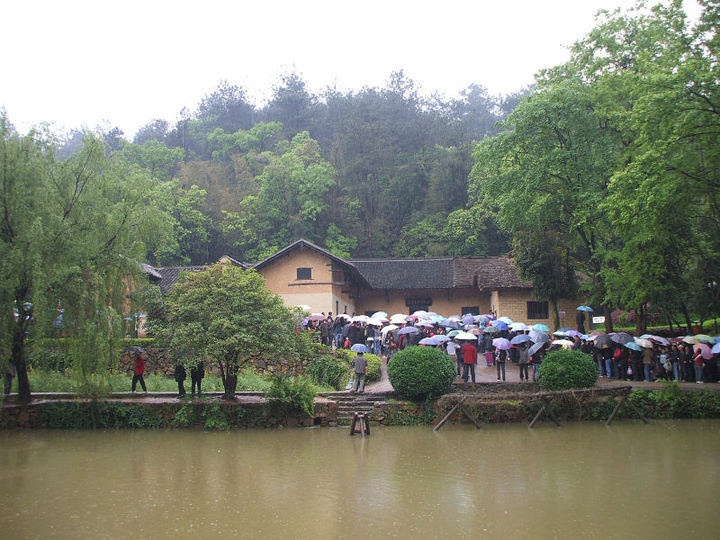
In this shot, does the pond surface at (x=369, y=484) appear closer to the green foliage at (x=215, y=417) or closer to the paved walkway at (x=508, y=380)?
the green foliage at (x=215, y=417)

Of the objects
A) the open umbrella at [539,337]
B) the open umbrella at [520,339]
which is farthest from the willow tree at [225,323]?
the open umbrella at [539,337]

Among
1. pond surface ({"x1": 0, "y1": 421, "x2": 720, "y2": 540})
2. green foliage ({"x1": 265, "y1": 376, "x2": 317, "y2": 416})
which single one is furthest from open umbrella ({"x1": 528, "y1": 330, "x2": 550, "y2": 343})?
green foliage ({"x1": 265, "y1": 376, "x2": 317, "y2": 416})

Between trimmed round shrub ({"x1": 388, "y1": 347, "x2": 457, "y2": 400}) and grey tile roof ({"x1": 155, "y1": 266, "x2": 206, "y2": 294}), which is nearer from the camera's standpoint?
trimmed round shrub ({"x1": 388, "y1": 347, "x2": 457, "y2": 400})

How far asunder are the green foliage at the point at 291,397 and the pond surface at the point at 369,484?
1.24 metres

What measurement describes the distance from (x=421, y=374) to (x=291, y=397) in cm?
403

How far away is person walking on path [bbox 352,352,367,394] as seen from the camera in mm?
21188

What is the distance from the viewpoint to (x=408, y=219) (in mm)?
56312

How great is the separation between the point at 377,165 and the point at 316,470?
47.9 metres

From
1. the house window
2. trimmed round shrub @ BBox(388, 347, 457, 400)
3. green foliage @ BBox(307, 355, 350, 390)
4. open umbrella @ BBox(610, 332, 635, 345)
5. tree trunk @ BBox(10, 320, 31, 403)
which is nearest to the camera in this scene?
tree trunk @ BBox(10, 320, 31, 403)

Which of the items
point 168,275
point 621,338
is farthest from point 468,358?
point 168,275

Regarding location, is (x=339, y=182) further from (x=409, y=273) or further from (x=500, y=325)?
(x=500, y=325)

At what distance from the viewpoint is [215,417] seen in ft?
64.1

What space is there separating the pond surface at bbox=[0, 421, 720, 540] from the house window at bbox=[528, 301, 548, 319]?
15955 mm

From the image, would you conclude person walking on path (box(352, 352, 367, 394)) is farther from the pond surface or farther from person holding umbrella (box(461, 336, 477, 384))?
person holding umbrella (box(461, 336, 477, 384))
